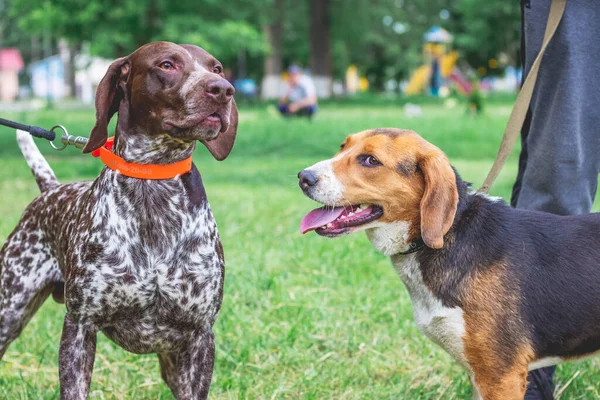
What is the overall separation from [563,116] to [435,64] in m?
60.6

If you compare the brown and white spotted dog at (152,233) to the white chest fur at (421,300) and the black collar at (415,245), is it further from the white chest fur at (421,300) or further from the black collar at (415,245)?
the black collar at (415,245)

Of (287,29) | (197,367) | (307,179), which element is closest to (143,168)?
(307,179)

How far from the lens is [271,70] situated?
144ft

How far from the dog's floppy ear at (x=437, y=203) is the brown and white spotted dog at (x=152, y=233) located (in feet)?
3.09

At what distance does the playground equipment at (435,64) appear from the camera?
6016 centimetres

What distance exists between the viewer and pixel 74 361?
3.81m

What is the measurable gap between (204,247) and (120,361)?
5.88 ft

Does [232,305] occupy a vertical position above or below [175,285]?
below

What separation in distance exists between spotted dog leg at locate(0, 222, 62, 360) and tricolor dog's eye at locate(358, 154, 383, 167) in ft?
5.55

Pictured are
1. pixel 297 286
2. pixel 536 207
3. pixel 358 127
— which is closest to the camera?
pixel 536 207

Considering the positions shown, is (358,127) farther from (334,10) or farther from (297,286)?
(334,10)

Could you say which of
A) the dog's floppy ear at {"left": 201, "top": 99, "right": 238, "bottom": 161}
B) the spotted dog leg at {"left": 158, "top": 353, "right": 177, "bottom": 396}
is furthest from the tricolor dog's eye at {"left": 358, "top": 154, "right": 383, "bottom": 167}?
the spotted dog leg at {"left": 158, "top": 353, "right": 177, "bottom": 396}

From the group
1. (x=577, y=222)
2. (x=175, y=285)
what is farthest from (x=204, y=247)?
(x=577, y=222)

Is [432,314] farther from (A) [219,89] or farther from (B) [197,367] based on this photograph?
(A) [219,89]
